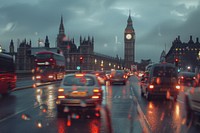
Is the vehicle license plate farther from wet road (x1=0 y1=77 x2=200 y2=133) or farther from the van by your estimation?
the van

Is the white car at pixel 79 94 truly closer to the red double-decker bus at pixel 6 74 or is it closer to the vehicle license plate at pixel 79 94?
the vehicle license plate at pixel 79 94

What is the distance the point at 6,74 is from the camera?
76.3ft

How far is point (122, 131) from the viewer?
9781 millimetres

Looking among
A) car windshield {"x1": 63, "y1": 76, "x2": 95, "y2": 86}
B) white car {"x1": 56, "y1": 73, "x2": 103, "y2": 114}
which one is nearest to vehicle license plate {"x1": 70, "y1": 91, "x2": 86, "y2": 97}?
white car {"x1": 56, "y1": 73, "x2": 103, "y2": 114}

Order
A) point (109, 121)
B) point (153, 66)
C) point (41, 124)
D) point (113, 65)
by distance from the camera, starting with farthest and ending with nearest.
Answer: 1. point (113, 65)
2. point (153, 66)
3. point (109, 121)
4. point (41, 124)

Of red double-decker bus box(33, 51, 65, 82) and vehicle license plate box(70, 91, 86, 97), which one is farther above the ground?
red double-decker bus box(33, 51, 65, 82)

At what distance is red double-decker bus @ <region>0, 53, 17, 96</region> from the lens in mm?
22289

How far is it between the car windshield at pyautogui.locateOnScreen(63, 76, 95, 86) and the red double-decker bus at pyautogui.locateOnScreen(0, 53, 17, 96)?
31.7 feet

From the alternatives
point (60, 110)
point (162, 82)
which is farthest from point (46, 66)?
point (60, 110)

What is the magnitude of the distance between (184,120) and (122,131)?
3.16m

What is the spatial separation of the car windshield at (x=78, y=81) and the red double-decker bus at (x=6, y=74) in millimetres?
9652

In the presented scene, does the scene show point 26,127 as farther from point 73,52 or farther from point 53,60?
point 73,52

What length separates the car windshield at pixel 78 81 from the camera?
13328 millimetres

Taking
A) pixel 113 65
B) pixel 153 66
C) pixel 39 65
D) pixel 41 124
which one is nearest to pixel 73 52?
pixel 113 65
